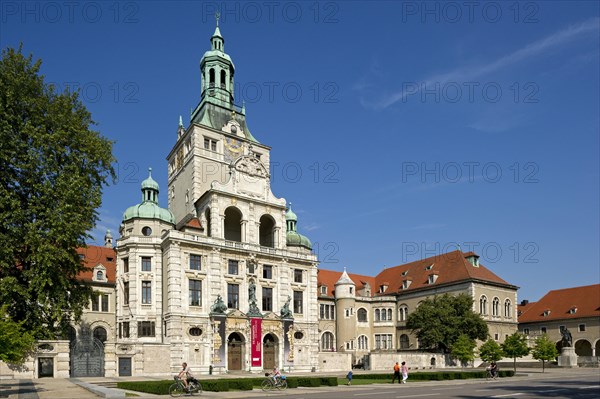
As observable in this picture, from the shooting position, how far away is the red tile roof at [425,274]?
243 ft

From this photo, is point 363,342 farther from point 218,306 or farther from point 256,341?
point 218,306

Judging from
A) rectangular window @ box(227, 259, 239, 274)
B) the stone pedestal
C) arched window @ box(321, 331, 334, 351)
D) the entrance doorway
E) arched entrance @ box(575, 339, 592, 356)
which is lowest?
arched entrance @ box(575, 339, 592, 356)

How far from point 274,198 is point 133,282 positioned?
19126 mm

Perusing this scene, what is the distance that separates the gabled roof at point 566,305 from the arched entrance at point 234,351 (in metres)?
51.6

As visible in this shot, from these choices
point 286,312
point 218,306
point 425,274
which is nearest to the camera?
point 218,306

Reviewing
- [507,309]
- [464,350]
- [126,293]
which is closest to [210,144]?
[126,293]

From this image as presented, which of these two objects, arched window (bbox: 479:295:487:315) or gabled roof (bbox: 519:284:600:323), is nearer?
arched window (bbox: 479:295:487:315)

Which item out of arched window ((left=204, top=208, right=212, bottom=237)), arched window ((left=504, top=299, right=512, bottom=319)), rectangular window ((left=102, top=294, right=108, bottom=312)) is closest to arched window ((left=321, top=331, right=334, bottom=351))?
arched window ((left=204, top=208, right=212, bottom=237))

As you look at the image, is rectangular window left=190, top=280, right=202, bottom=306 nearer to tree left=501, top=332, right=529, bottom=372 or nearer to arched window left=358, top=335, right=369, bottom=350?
arched window left=358, top=335, right=369, bottom=350

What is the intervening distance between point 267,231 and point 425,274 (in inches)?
1024

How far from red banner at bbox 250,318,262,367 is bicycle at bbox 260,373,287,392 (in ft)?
82.6

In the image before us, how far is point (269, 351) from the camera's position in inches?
2343

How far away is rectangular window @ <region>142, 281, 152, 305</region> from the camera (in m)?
55.9

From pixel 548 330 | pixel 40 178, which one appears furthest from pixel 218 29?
pixel 548 330
